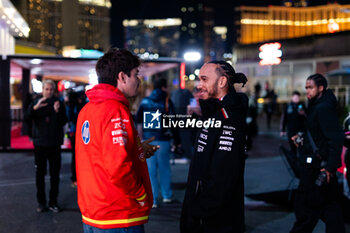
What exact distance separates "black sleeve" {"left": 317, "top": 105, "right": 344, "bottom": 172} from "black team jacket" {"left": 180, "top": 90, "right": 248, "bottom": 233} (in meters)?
1.78

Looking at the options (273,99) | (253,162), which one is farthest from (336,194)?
(273,99)

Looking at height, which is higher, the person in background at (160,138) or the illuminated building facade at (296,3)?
the illuminated building facade at (296,3)

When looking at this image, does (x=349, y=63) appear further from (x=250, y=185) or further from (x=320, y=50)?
(x=250, y=185)

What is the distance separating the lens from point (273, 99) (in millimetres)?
21281

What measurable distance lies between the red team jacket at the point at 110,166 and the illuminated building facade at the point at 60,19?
1041 centimetres

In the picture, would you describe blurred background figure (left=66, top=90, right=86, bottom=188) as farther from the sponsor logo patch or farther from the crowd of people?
the sponsor logo patch

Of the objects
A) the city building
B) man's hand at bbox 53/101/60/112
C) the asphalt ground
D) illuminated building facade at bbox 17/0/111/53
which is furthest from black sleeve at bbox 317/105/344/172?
the city building

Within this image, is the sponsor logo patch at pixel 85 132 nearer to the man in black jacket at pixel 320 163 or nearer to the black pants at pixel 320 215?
the man in black jacket at pixel 320 163

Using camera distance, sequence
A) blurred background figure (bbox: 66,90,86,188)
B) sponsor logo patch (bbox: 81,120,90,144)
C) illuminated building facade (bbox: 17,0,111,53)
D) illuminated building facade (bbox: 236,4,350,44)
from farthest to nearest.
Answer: illuminated building facade (bbox: 236,4,350,44)
illuminated building facade (bbox: 17,0,111,53)
blurred background figure (bbox: 66,90,86,188)
sponsor logo patch (bbox: 81,120,90,144)

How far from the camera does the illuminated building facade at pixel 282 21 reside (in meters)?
43.6

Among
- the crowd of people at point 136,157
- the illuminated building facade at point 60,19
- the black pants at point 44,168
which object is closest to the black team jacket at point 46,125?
the black pants at point 44,168

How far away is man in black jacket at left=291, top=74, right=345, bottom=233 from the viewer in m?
3.95

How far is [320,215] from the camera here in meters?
4.20

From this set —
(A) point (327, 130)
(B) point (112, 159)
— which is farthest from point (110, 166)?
(A) point (327, 130)
